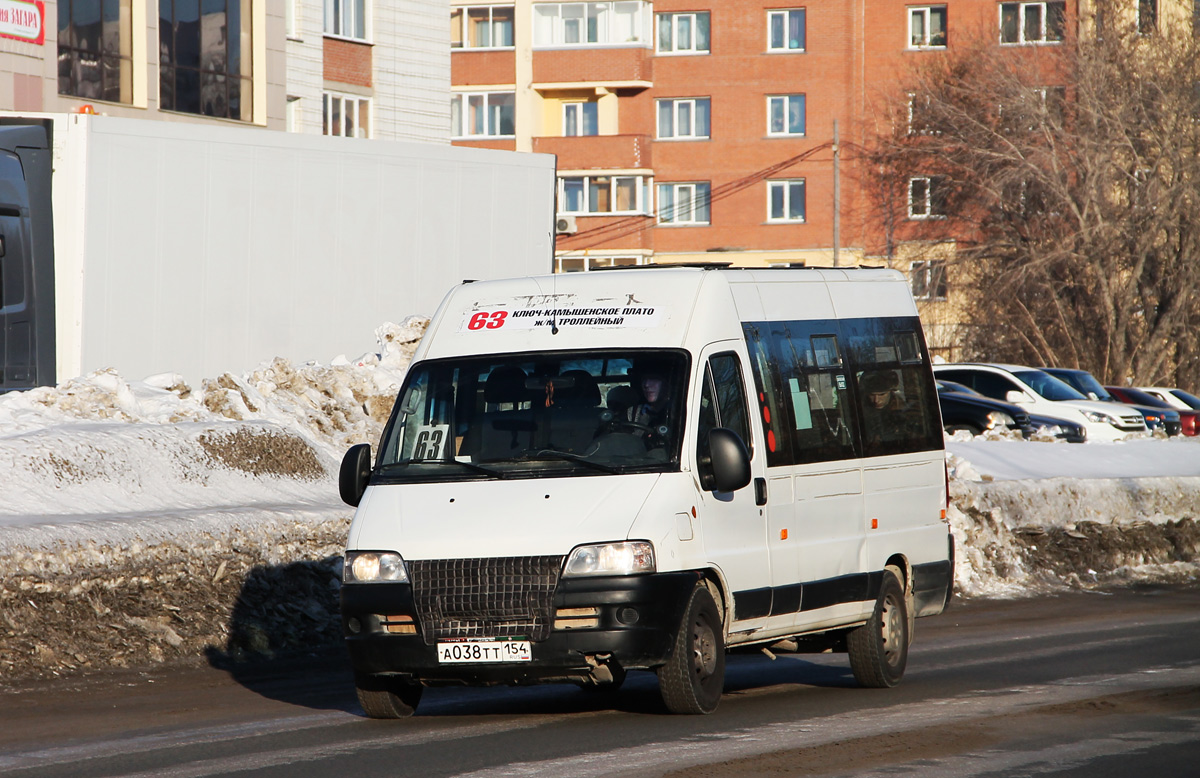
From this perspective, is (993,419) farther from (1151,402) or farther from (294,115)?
(294,115)

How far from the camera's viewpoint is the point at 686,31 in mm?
63625

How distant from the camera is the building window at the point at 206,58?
32188 mm

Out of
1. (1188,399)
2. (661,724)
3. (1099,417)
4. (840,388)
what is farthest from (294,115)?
(661,724)

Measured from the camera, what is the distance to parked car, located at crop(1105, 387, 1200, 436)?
3666cm

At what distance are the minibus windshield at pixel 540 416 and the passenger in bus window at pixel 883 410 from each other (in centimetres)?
201

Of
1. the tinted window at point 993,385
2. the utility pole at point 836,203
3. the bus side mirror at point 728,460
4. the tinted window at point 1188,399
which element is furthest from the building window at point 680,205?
the bus side mirror at point 728,460

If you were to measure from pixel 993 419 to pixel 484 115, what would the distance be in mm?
37531

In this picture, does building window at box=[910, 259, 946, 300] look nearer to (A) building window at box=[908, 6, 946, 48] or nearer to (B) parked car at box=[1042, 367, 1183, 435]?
(A) building window at box=[908, 6, 946, 48]

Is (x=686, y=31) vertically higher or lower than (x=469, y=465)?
higher

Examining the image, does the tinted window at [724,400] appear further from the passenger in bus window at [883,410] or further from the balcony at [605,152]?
the balcony at [605,152]

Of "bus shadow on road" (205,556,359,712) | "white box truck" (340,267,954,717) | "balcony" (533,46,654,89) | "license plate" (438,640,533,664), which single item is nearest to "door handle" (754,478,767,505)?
"white box truck" (340,267,954,717)

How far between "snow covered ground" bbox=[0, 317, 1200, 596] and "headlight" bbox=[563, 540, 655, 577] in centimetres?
527

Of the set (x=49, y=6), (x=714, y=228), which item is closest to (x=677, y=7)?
(x=714, y=228)

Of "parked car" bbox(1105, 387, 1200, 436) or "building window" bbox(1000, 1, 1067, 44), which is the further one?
"building window" bbox(1000, 1, 1067, 44)
